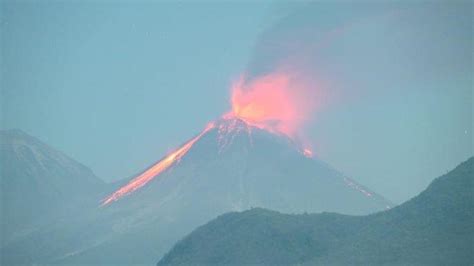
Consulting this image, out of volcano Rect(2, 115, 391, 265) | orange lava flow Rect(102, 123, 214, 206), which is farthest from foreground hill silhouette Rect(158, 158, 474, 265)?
orange lava flow Rect(102, 123, 214, 206)

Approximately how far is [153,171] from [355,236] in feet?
235

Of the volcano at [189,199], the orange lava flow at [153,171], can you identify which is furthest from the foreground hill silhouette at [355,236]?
the orange lava flow at [153,171]

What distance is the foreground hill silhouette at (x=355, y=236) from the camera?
46.7 m

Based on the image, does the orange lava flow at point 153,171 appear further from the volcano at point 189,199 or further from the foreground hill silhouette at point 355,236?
the foreground hill silhouette at point 355,236

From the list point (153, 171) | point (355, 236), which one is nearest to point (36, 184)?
point (153, 171)

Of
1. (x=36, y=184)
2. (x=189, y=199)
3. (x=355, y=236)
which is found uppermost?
(x=36, y=184)

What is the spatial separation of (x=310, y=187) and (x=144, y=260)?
3815 cm

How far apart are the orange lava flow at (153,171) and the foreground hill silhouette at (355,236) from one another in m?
53.9

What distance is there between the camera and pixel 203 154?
115125mm

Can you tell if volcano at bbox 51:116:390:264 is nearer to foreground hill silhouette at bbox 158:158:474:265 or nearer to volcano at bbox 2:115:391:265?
volcano at bbox 2:115:391:265

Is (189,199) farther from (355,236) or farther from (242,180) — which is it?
(355,236)

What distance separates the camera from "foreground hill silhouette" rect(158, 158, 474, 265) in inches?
1839

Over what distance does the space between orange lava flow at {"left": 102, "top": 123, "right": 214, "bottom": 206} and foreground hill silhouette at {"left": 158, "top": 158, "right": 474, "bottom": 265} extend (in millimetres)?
53938

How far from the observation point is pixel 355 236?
53.1 metres
